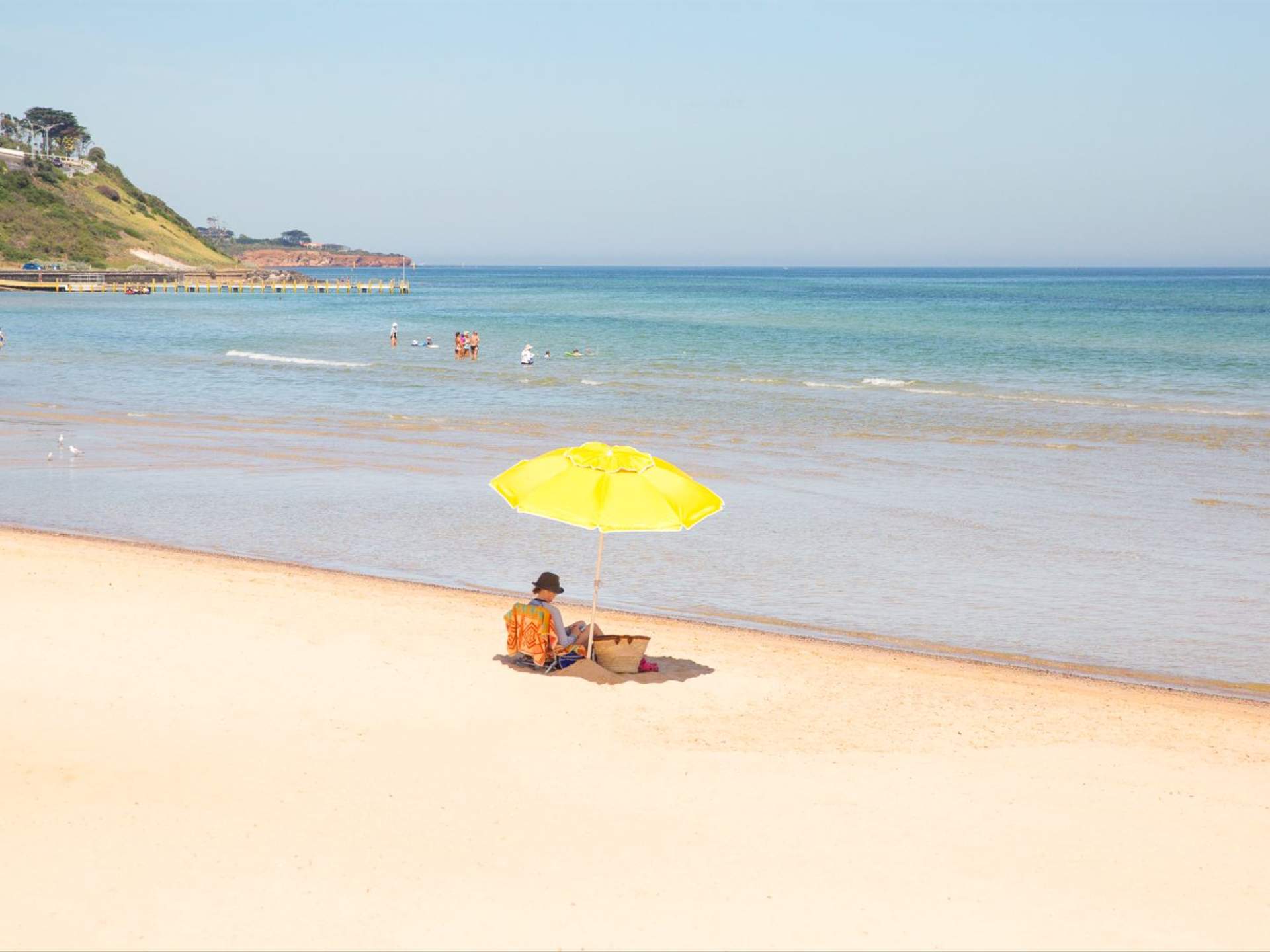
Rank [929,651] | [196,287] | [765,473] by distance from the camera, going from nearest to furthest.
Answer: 1. [929,651]
2. [765,473]
3. [196,287]

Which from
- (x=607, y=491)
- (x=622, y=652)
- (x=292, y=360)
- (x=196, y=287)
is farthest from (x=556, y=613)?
(x=196, y=287)

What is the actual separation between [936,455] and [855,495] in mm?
5131

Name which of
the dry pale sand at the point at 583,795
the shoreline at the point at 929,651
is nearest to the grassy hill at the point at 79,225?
the shoreline at the point at 929,651

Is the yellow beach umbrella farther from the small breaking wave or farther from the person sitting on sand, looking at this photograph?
the small breaking wave

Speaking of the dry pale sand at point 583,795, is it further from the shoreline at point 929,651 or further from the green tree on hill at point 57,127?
the green tree on hill at point 57,127

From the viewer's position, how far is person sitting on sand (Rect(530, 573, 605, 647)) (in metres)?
10.1

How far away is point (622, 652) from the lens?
401 inches

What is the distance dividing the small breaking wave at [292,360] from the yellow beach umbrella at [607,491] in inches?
1421

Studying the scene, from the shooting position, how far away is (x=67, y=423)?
26.7 meters

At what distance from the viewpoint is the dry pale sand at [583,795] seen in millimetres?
6250

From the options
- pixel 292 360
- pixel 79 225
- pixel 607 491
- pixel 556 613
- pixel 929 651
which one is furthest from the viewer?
pixel 79 225

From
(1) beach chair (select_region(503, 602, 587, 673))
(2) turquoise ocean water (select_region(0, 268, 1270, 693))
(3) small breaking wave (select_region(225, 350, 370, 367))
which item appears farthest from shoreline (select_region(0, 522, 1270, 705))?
(3) small breaking wave (select_region(225, 350, 370, 367))

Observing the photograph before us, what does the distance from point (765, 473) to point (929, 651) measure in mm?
9993

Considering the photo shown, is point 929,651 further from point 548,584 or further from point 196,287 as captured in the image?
point 196,287
